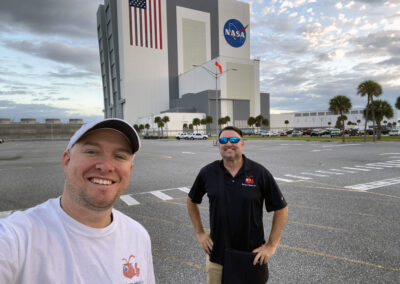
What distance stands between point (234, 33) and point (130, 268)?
119 metres

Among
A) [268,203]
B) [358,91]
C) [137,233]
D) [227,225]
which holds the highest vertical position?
[358,91]

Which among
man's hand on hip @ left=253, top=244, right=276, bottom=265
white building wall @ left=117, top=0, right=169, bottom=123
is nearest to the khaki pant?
man's hand on hip @ left=253, top=244, right=276, bottom=265

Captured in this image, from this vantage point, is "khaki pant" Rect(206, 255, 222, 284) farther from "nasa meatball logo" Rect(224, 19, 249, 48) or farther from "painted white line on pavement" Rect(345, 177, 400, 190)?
"nasa meatball logo" Rect(224, 19, 249, 48)

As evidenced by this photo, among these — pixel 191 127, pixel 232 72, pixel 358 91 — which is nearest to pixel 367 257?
pixel 358 91

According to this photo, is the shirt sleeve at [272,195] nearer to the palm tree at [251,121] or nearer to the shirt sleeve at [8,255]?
the shirt sleeve at [8,255]

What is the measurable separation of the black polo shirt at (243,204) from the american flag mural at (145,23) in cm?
10120

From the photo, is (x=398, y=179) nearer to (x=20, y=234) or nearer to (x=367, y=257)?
(x=367, y=257)

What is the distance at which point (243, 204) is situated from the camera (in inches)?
101

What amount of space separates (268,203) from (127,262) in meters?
1.70

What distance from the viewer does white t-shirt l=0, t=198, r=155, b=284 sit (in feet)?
3.76

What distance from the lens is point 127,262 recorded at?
1.43 metres

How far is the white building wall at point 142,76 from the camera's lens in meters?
96.3

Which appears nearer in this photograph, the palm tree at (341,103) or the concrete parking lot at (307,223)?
the concrete parking lot at (307,223)

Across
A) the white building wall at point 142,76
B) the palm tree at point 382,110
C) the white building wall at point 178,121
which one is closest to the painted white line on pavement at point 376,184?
the palm tree at point 382,110
